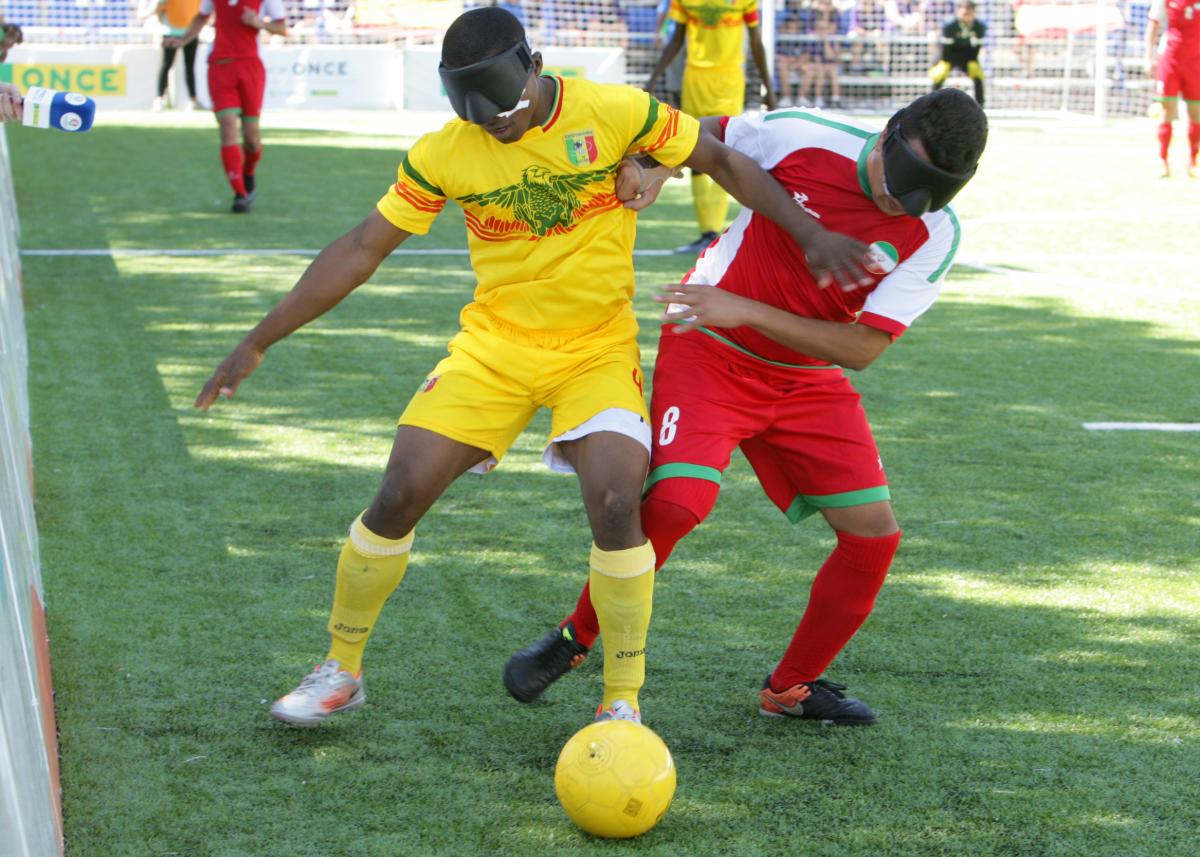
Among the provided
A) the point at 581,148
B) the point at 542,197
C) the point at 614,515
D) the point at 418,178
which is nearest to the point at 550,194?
the point at 542,197

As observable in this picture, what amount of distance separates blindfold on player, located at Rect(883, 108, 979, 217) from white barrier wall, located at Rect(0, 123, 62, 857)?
7.40ft

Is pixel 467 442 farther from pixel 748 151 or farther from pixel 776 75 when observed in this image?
pixel 776 75

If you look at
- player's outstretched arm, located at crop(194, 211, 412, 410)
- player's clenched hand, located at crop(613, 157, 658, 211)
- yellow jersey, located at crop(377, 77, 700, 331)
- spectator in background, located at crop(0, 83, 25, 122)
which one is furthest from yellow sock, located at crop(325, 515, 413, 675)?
spectator in background, located at crop(0, 83, 25, 122)

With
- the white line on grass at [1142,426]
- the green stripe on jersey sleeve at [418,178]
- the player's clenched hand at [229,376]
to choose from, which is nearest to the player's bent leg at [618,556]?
the green stripe on jersey sleeve at [418,178]

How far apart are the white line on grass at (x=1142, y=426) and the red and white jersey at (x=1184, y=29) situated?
9.80m

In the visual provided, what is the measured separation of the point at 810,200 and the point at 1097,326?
6.02 metres

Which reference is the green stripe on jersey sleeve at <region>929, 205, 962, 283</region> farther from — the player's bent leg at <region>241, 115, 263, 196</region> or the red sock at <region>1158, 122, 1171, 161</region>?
the red sock at <region>1158, 122, 1171, 161</region>

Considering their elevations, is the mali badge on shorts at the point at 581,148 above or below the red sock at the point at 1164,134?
above

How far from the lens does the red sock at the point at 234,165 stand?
44.7 feet

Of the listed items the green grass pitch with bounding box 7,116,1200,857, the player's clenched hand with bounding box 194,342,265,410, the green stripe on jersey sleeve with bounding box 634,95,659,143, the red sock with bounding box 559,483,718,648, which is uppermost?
the green stripe on jersey sleeve with bounding box 634,95,659,143

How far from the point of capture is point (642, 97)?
412 centimetres

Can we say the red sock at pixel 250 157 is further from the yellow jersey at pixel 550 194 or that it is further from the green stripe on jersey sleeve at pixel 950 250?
the green stripe on jersey sleeve at pixel 950 250

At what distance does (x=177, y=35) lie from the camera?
23.8 m

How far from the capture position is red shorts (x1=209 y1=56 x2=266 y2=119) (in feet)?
43.5
